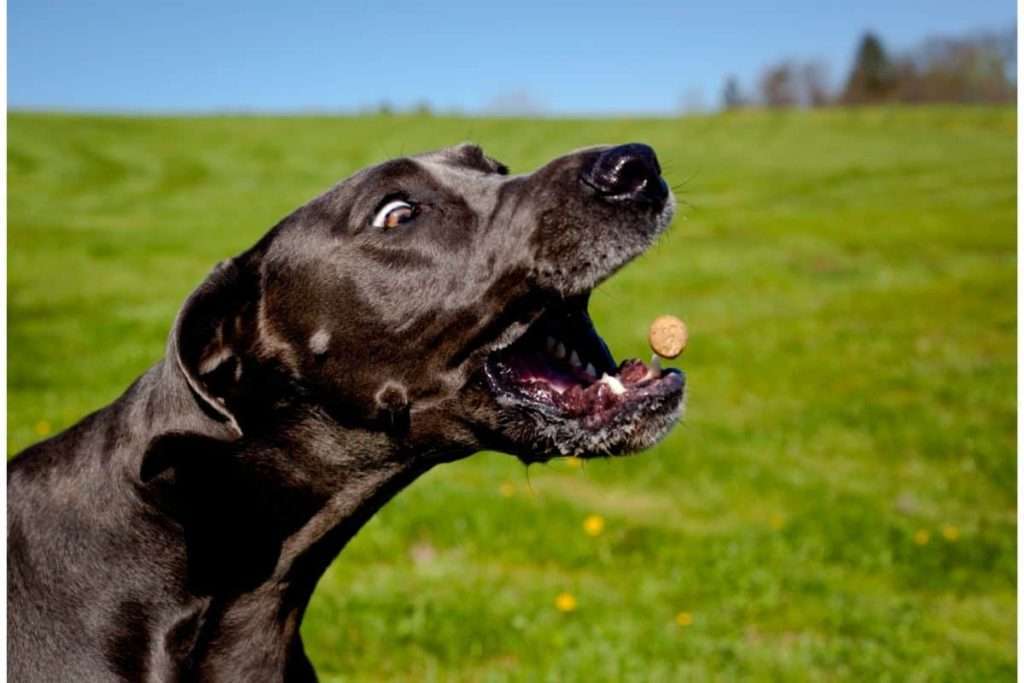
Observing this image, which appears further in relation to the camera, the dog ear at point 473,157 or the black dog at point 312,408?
the dog ear at point 473,157

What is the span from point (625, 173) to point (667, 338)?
0.69m

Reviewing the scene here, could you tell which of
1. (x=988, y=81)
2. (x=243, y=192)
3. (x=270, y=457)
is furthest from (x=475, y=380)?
(x=243, y=192)

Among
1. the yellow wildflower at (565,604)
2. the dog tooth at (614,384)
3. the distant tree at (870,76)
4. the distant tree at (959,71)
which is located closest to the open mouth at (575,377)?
the dog tooth at (614,384)

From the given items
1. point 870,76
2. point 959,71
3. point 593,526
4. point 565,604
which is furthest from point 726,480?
point 870,76

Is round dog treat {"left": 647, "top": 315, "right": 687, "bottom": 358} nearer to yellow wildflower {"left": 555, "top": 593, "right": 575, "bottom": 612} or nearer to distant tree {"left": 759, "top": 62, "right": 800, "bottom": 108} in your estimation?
yellow wildflower {"left": 555, "top": 593, "right": 575, "bottom": 612}

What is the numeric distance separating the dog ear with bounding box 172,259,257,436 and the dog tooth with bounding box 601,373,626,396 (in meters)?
1.03

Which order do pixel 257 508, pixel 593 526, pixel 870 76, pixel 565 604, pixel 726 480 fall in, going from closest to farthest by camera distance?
pixel 257 508
pixel 565 604
pixel 593 526
pixel 726 480
pixel 870 76

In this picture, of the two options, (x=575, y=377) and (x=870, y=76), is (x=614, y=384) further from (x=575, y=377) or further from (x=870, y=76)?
(x=870, y=76)

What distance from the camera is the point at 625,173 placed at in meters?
3.12

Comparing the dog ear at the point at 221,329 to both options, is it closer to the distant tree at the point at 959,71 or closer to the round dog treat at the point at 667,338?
the round dog treat at the point at 667,338

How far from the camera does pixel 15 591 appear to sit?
3.17 metres

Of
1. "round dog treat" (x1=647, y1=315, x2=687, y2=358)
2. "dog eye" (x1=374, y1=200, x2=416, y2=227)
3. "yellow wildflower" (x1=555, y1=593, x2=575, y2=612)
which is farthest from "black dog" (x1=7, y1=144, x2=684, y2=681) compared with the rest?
"yellow wildflower" (x1=555, y1=593, x2=575, y2=612)

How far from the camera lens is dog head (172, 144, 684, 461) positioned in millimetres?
3096

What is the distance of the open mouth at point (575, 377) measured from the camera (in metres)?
3.13
